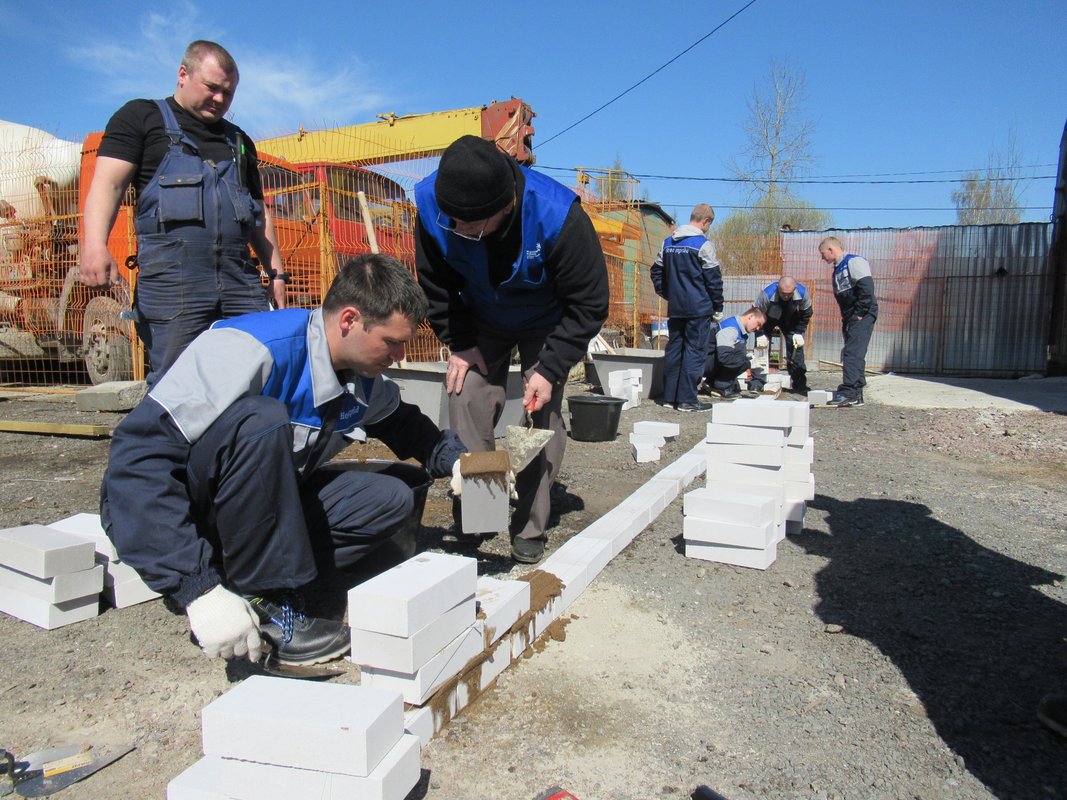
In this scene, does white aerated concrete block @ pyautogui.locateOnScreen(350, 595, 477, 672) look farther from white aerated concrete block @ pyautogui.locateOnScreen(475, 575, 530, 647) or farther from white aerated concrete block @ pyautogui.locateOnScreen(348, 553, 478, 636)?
white aerated concrete block @ pyautogui.locateOnScreen(475, 575, 530, 647)

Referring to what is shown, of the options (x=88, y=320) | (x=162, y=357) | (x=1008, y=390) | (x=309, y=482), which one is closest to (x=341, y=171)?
(x=88, y=320)

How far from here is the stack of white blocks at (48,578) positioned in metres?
2.27

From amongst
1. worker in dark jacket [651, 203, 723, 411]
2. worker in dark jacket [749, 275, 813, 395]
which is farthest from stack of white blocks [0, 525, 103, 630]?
worker in dark jacket [749, 275, 813, 395]

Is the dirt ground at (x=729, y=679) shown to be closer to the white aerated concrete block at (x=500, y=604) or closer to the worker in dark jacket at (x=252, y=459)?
the white aerated concrete block at (x=500, y=604)

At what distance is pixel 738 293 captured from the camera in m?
17.5

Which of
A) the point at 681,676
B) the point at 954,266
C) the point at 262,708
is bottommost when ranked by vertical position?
the point at 681,676

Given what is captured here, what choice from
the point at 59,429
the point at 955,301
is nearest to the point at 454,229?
the point at 59,429

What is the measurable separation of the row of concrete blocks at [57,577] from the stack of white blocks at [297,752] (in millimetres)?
1145

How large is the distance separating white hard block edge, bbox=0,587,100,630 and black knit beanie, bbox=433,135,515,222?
1817 millimetres

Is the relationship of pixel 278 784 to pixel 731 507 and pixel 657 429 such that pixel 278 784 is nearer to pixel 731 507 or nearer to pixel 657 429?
pixel 731 507

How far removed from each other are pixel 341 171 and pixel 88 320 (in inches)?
122

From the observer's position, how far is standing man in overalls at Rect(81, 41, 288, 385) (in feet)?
9.47

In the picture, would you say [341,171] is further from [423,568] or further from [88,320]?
[423,568]

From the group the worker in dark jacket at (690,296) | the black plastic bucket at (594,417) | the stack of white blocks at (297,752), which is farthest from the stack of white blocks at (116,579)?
the worker in dark jacket at (690,296)
